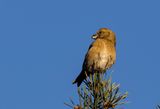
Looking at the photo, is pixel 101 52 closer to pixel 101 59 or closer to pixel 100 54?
pixel 100 54

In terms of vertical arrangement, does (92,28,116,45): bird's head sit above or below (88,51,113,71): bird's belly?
above

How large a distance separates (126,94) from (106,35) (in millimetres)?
6695

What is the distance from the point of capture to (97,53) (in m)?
9.73

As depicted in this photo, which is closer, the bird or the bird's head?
the bird

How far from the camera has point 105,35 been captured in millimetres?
10258

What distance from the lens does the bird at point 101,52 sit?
961cm

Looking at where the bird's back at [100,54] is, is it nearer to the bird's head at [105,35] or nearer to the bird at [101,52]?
the bird at [101,52]

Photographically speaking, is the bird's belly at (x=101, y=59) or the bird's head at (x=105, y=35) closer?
the bird's belly at (x=101, y=59)

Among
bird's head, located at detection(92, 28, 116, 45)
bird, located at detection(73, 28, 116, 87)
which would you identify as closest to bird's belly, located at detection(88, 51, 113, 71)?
bird, located at detection(73, 28, 116, 87)

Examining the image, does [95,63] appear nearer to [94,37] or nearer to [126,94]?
[94,37]

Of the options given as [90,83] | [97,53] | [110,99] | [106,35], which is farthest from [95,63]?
[110,99]

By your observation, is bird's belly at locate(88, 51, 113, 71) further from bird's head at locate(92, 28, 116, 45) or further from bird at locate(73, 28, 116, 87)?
bird's head at locate(92, 28, 116, 45)

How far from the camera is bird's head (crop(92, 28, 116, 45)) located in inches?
403

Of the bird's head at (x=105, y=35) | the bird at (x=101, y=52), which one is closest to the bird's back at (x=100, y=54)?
the bird at (x=101, y=52)
